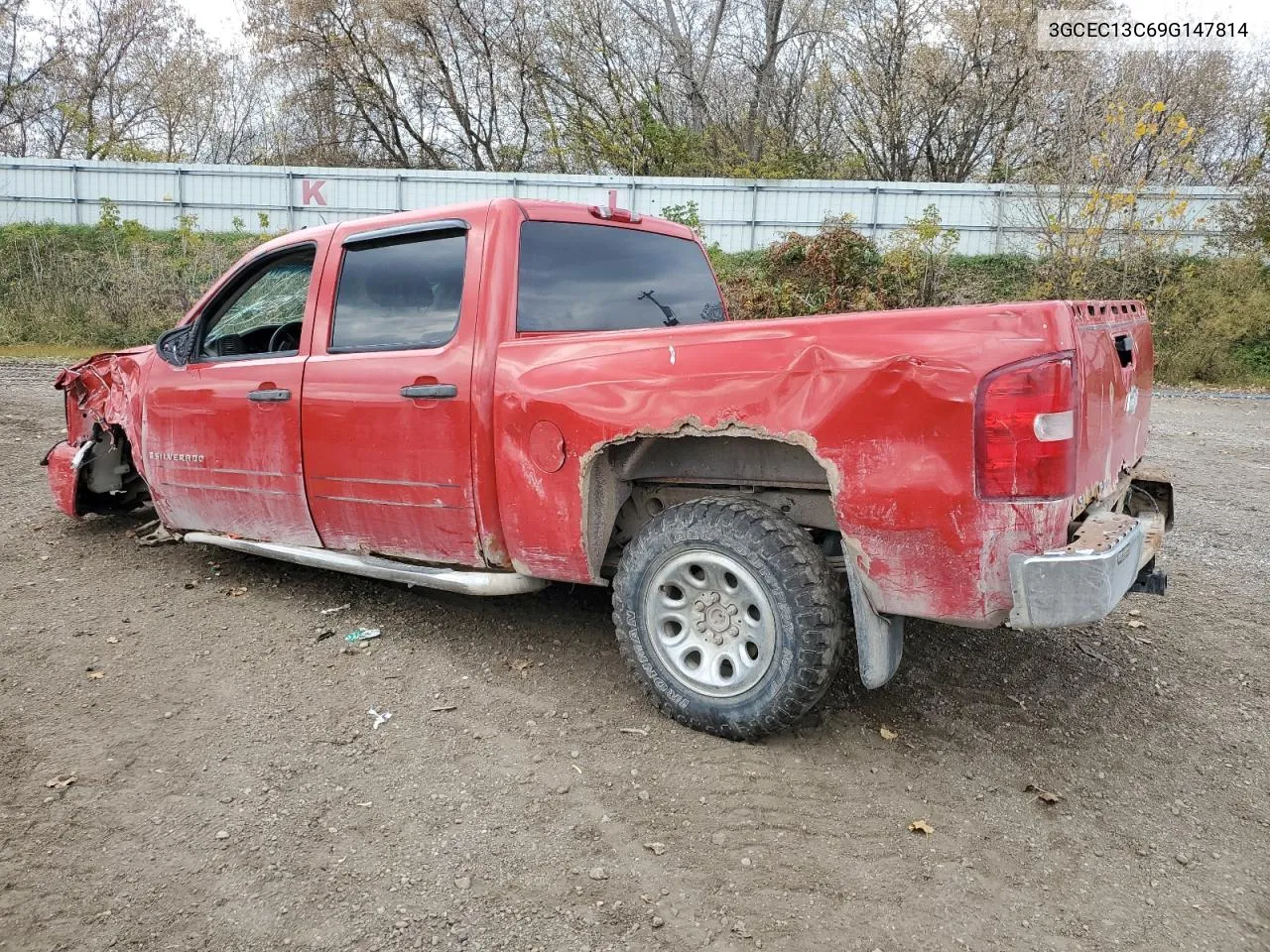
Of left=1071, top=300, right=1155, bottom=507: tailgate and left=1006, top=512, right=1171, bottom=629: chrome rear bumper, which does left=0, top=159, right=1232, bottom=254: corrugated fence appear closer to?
left=1071, top=300, right=1155, bottom=507: tailgate

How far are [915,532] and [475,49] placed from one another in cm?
3110

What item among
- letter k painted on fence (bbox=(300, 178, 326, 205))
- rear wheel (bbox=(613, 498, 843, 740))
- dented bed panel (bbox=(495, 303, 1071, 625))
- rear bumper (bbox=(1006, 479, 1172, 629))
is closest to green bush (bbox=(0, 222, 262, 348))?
letter k painted on fence (bbox=(300, 178, 326, 205))

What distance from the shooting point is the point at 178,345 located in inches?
180

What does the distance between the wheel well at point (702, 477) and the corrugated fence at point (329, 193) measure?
19.6 m

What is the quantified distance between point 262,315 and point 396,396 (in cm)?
141

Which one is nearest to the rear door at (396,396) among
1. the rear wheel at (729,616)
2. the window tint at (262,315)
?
the window tint at (262,315)

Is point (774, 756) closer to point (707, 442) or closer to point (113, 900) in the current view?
point (707, 442)

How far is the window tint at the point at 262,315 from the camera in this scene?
14.0 feet

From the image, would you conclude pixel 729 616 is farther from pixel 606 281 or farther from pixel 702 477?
pixel 606 281

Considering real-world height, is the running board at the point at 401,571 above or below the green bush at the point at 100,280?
A: below

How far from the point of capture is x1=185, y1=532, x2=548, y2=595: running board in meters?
3.48

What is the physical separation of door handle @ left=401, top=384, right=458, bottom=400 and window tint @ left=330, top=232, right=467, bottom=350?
19cm

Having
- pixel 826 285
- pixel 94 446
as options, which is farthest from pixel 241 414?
pixel 826 285

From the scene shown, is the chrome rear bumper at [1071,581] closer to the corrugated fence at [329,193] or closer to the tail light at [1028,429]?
the tail light at [1028,429]
